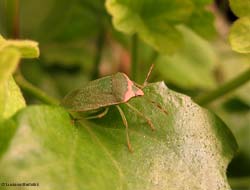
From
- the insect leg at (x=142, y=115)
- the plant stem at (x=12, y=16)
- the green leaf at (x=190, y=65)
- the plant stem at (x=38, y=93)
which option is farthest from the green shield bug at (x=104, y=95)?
the green leaf at (x=190, y=65)

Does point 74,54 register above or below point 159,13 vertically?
below

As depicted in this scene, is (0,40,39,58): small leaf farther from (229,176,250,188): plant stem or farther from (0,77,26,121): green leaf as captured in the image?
(229,176,250,188): plant stem

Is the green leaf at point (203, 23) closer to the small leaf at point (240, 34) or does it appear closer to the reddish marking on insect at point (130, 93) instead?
the small leaf at point (240, 34)

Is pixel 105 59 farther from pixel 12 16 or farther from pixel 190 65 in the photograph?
pixel 12 16

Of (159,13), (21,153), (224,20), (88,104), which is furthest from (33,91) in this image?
(224,20)

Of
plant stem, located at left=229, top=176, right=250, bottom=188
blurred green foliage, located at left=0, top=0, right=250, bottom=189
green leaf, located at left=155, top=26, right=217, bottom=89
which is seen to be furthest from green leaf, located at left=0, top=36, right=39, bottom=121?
plant stem, located at left=229, top=176, right=250, bottom=188

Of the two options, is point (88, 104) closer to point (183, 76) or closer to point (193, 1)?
point (193, 1)
